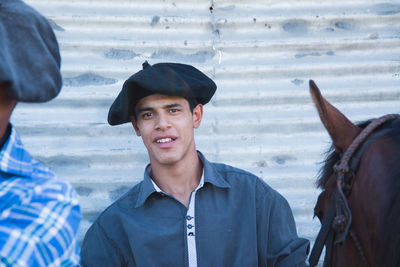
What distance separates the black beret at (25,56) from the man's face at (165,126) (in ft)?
4.15

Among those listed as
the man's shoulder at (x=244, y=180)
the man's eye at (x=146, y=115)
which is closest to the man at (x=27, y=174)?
the man's eye at (x=146, y=115)

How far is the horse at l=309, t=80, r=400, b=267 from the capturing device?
1.68 m

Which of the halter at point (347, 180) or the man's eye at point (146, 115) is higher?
the man's eye at point (146, 115)

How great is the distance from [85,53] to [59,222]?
85.4 inches

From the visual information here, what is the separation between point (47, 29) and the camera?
1319 mm

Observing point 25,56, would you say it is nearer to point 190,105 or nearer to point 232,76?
point 190,105

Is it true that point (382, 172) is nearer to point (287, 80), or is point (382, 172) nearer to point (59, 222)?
point (59, 222)

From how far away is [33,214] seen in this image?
1.27 metres

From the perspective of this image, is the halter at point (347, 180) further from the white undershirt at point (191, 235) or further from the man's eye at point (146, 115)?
the man's eye at point (146, 115)

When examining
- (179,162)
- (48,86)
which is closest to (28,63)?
(48,86)

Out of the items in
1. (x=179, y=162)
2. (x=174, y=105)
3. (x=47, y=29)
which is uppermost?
(x=47, y=29)

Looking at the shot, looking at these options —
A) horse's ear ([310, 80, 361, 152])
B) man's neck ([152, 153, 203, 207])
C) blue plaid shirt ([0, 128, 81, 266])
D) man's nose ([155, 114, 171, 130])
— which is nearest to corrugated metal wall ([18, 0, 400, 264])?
man's neck ([152, 153, 203, 207])

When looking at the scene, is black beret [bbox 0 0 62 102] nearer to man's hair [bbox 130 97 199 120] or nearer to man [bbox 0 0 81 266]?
man [bbox 0 0 81 266]

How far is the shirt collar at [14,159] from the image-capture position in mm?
1285
